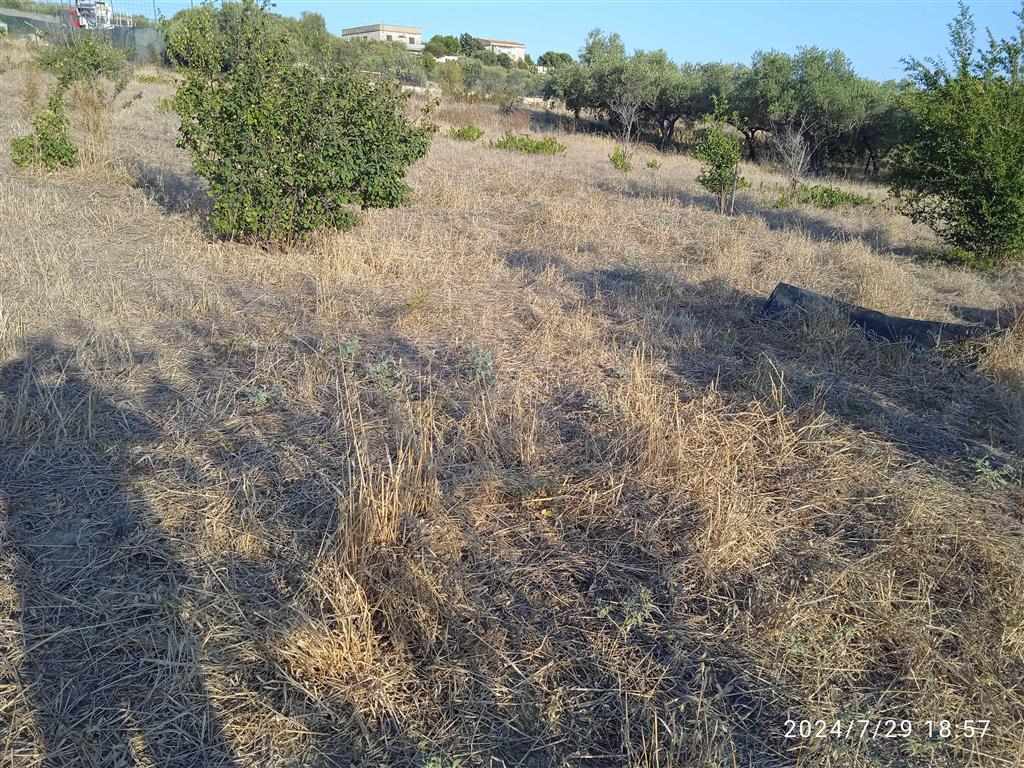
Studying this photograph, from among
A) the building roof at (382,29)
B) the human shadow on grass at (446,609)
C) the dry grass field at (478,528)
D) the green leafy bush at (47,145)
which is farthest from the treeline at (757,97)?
the building roof at (382,29)

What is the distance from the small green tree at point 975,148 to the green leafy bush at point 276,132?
6842 mm

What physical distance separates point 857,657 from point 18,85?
715 inches

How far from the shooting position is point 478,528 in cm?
275

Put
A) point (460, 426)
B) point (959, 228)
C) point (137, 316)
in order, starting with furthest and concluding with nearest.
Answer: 1. point (959, 228)
2. point (137, 316)
3. point (460, 426)

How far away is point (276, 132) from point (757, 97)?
1916 cm

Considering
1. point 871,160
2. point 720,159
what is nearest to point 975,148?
point 720,159

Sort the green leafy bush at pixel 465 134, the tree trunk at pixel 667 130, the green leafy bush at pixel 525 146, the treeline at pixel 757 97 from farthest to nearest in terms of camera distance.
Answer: the tree trunk at pixel 667 130 → the treeline at pixel 757 97 → the green leafy bush at pixel 465 134 → the green leafy bush at pixel 525 146

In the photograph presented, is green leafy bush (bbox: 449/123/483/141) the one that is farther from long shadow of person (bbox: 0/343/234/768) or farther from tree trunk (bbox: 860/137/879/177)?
long shadow of person (bbox: 0/343/234/768)

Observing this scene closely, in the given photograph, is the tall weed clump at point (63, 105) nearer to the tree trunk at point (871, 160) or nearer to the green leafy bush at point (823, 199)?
the green leafy bush at point (823, 199)

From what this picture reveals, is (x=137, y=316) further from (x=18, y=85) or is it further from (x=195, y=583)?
(x=18, y=85)

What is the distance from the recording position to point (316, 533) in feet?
8.71

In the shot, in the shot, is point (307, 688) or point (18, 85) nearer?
point (307, 688)

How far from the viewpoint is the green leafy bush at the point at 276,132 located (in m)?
6.01

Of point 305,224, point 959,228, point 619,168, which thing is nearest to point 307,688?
point 305,224
